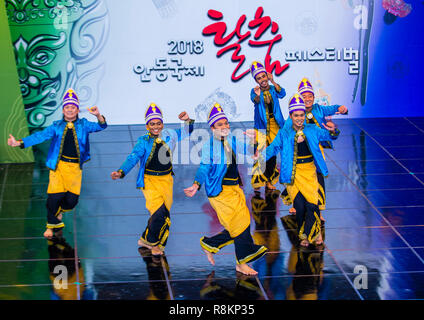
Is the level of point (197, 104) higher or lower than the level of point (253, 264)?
higher

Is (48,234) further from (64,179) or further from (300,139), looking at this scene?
(300,139)

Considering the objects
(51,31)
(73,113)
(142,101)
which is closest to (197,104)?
(142,101)

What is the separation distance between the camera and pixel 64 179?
7898 mm

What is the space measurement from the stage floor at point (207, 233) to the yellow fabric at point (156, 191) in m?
0.45

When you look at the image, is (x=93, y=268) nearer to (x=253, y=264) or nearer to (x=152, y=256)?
(x=152, y=256)

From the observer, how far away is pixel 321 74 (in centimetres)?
1191

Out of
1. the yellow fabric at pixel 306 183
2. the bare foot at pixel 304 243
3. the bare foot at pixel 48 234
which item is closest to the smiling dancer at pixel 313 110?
the yellow fabric at pixel 306 183

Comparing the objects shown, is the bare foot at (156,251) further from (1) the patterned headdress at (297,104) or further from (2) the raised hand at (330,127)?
(2) the raised hand at (330,127)

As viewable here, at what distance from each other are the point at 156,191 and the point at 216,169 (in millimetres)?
768

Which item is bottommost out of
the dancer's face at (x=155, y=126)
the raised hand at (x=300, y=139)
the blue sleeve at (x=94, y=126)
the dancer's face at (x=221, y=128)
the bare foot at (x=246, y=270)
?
the bare foot at (x=246, y=270)

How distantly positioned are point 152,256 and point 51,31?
5250 millimetres

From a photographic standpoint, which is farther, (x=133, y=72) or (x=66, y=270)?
(x=133, y=72)

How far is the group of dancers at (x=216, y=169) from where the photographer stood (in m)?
6.91

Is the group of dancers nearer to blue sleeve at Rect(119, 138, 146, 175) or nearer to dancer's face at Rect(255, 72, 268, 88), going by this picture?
blue sleeve at Rect(119, 138, 146, 175)
